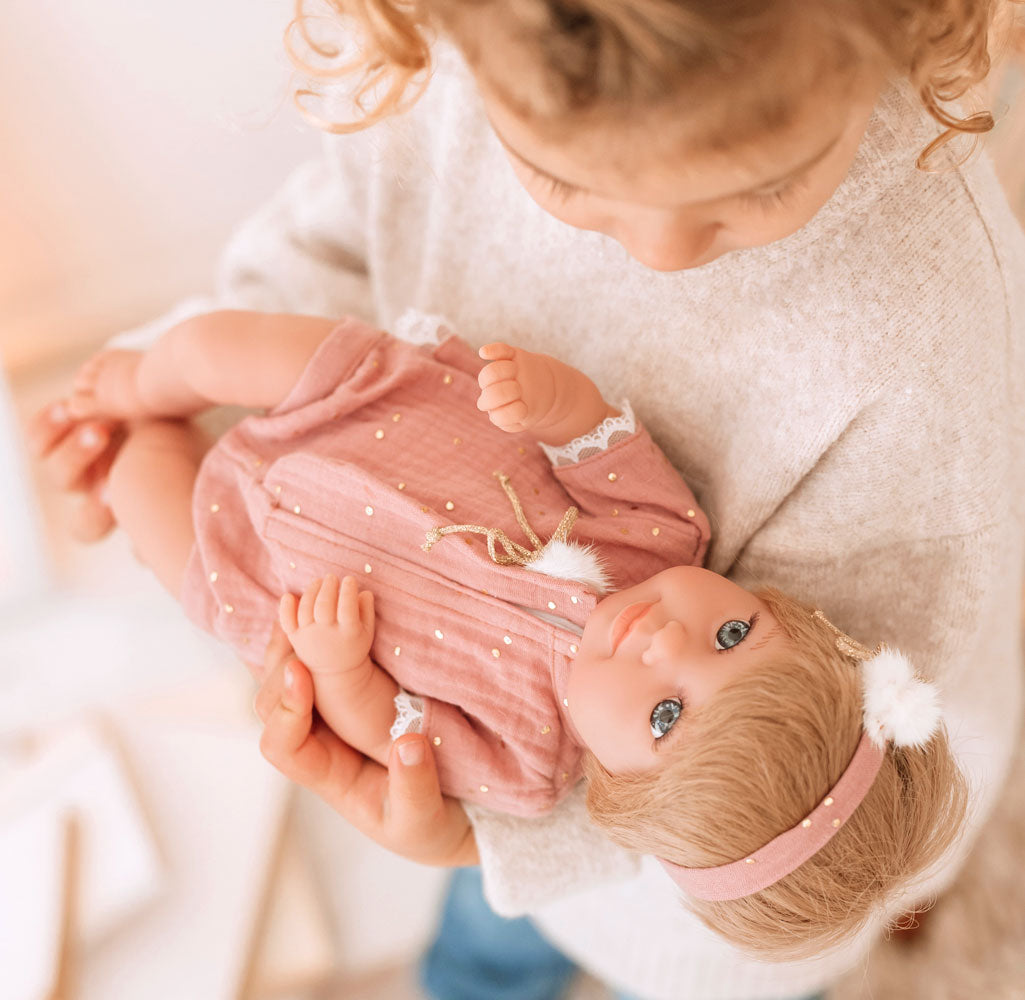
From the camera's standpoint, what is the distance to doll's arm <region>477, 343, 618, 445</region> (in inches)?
28.3

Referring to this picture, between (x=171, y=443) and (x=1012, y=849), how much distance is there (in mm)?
1539

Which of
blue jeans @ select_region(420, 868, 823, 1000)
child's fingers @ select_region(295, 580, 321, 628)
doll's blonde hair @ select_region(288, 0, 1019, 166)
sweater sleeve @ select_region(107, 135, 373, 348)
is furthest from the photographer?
blue jeans @ select_region(420, 868, 823, 1000)

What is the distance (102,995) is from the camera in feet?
3.62

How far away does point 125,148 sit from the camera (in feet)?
4.01

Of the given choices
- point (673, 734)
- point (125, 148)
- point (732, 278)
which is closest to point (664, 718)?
point (673, 734)

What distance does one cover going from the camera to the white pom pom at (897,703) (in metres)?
0.69

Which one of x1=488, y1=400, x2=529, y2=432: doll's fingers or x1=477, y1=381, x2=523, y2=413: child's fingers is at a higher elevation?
x1=477, y1=381, x2=523, y2=413: child's fingers

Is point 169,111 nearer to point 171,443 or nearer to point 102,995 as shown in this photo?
point 171,443

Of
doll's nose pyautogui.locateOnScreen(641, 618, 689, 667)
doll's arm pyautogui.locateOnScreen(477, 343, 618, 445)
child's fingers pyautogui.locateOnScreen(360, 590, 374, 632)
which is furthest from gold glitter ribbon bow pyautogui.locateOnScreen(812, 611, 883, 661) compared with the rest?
child's fingers pyautogui.locateOnScreen(360, 590, 374, 632)

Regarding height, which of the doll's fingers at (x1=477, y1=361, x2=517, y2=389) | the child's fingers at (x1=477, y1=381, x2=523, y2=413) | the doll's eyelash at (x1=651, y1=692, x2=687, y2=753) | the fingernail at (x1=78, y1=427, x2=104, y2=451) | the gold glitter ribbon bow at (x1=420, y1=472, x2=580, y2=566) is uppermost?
the fingernail at (x1=78, y1=427, x2=104, y2=451)

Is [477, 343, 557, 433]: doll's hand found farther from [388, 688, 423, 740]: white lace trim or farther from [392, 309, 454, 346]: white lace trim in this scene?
[388, 688, 423, 740]: white lace trim

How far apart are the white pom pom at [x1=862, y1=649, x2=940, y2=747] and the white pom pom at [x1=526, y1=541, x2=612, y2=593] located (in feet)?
0.76

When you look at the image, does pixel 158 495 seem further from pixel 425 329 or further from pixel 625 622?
pixel 625 622

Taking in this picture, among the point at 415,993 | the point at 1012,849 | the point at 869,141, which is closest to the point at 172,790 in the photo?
the point at 415,993
